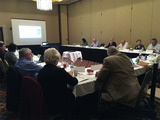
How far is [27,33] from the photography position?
27.6 ft

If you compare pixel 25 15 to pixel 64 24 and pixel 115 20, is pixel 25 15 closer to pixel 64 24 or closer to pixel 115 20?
pixel 64 24

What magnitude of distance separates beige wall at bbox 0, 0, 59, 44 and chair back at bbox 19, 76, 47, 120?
7875mm

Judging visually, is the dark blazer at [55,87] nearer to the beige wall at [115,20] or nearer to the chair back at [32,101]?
the chair back at [32,101]

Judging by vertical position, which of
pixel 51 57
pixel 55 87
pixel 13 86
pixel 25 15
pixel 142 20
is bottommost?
pixel 13 86

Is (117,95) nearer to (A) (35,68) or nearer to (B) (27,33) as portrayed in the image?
(A) (35,68)

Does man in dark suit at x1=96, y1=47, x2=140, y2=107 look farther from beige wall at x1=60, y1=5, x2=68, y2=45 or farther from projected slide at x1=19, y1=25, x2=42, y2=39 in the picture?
beige wall at x1=60, y1=5, x2=68, y2=45

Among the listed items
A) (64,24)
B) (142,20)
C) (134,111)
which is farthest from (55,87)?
(64,24)

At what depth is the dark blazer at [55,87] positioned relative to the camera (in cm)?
152

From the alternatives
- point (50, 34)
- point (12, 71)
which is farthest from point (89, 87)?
point (50, 34)

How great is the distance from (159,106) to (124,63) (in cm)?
143

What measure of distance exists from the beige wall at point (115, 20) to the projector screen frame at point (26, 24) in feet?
7.04

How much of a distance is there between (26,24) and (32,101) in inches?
308

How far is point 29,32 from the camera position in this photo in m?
8.47

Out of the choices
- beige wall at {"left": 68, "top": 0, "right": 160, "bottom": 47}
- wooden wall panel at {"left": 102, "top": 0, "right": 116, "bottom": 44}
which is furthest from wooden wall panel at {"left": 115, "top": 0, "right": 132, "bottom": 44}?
wooden wall panel at {"left": 102, "top": 0, "right": 116, "bottom": 44}
